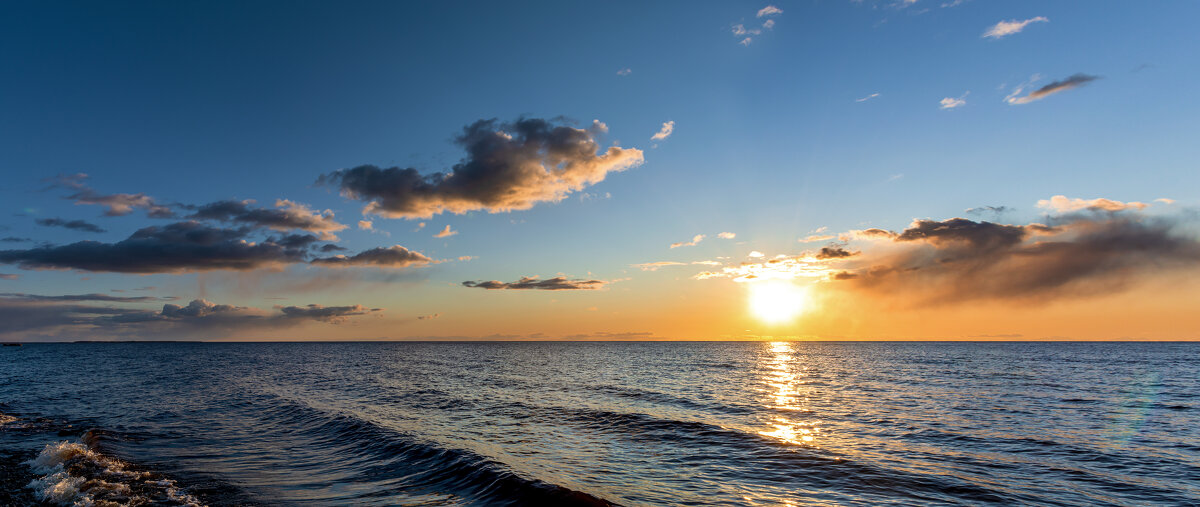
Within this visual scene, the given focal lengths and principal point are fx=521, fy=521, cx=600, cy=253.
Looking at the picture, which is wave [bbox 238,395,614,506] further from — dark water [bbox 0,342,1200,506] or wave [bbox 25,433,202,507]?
wave [bbox 25,433,202,507]

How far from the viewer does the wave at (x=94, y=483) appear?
1550cm

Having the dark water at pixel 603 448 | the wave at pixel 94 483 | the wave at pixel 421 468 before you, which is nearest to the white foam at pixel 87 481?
the wave at pixel 94 483

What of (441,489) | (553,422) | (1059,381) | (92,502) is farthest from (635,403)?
(1059,381)

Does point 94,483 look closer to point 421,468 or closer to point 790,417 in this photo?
point 421,468

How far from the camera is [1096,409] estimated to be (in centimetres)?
3644

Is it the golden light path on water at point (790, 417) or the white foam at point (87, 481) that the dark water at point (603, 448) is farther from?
the golden light path on water at point (790, 417)

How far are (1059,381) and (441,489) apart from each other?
70374mm

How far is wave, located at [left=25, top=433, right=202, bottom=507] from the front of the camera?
15500 mm

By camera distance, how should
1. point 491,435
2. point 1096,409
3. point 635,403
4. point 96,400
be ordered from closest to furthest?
1. point 491,435
2. point 1096,409
3. point 635,403
4. point 96,400

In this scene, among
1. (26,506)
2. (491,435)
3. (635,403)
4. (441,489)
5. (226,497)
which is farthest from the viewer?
(635,403)

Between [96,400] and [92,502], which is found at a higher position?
[92,502]

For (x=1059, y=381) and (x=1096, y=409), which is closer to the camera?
(x=1096, y=409)

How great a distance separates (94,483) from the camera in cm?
1705

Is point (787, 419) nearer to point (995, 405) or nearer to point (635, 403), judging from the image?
point (635, 403)
